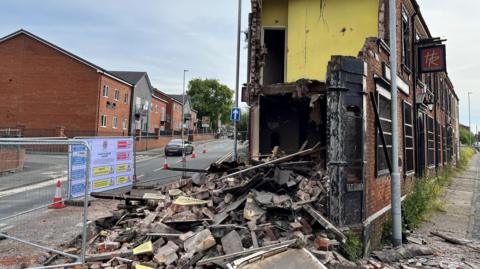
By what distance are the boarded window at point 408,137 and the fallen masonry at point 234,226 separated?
168 inches

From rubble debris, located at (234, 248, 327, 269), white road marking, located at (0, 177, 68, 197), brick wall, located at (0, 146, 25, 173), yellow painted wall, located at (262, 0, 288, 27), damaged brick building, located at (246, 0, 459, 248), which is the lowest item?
rubble debris, located at (234, 248, 327, 269)

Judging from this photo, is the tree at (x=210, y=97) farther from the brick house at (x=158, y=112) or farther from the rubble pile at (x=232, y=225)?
the rubble pile at (x=232, y=225)

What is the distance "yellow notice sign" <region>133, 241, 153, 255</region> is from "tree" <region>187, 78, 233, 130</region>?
2658 inches

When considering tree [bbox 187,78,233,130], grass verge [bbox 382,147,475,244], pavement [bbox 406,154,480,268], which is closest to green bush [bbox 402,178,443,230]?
grass verge [bbox 382,147,475,244]

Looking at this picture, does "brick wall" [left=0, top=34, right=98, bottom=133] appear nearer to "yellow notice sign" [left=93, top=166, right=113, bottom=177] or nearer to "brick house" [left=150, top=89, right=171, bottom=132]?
"brick house" [left=150, top=89, right=171, bottom=132]

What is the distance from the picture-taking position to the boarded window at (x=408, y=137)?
1034cm

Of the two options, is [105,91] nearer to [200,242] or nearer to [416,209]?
[416,209]

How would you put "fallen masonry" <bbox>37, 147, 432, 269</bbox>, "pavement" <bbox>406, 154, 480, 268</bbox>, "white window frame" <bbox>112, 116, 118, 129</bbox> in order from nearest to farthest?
"fallen masonry" <bbox>37, 147, 432, 269</bbox>, "pavement" <bbox>406, 154, 480, 268</bbox>, "white window frame" <bbox>112, 116, 118, 129</bbox>

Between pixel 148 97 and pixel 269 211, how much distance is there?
48135 millimetres

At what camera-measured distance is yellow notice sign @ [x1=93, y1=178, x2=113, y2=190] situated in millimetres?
11414

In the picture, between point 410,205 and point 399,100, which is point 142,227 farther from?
point 399,100

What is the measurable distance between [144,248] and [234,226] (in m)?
1.41

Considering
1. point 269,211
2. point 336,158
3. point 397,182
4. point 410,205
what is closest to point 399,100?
point 410,205

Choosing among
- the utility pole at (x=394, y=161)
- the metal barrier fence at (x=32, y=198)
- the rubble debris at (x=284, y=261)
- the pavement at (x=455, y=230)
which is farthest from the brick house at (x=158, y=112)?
the rubble debris at (x=284, y=261)
